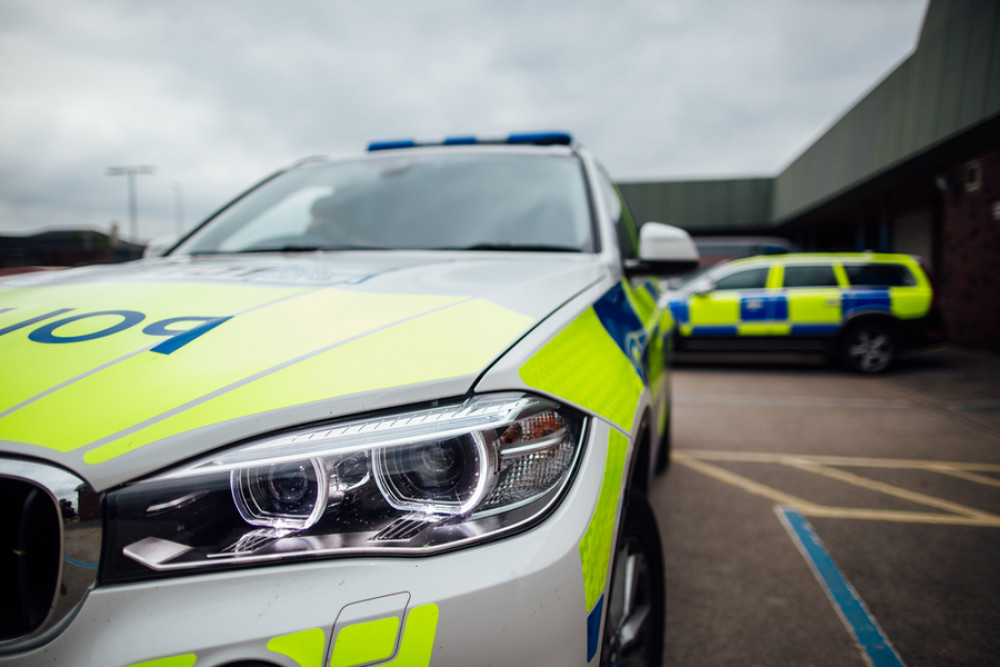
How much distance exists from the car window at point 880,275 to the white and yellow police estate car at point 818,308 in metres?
0.01

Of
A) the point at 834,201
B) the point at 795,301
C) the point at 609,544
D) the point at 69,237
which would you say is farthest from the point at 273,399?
the point at 834,201

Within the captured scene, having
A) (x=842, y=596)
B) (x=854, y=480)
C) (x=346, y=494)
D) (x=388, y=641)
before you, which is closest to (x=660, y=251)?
(x=842, y=596)

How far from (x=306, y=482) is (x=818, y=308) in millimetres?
8586

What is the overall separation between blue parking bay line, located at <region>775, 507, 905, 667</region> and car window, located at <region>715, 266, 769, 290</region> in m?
5.97

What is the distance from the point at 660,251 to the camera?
2.22 metres

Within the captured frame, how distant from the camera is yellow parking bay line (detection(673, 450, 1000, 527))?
3070 millimetres

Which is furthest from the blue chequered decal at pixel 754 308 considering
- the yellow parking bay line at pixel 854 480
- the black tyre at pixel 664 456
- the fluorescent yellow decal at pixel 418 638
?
the fluorescent yellow decal at pixel 418 638

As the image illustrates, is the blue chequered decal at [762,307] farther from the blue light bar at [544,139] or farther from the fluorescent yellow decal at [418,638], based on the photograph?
the fluorescent yellow decal at [418,638]

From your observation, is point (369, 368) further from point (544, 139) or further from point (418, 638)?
point (544, 139)

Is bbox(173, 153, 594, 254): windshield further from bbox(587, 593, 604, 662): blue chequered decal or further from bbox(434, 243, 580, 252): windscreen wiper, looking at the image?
bbox(587, 593, 604, 662): blue chequered decal

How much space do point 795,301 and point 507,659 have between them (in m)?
8.47

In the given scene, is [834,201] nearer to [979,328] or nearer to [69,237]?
[979,328]

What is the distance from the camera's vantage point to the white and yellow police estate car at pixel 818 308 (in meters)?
7.74

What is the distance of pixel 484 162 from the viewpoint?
8.11 feet
